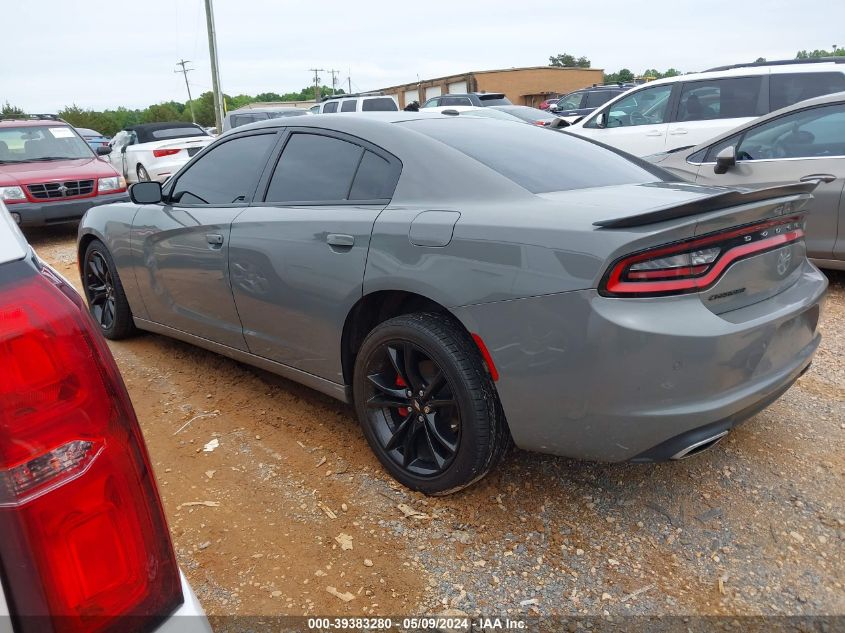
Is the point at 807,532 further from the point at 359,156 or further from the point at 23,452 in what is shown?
the point at 23,452

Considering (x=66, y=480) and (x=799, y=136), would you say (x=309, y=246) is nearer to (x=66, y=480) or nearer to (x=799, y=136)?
(x=66, y=480)

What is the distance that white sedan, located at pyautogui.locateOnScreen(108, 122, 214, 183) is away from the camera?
12625 mm

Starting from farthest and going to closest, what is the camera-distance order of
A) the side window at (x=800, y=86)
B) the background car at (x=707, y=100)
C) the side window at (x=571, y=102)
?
the side window at (x=571, y=102) → the background car at (x=707, y=100) → the side window at (x=800, y=86)

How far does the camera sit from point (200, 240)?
3516mm

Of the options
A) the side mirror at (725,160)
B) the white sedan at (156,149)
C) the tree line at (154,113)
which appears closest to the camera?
the side mirror at (725,160)

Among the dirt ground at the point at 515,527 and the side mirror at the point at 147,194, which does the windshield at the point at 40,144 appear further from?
the dirt ground at the point at 515,527

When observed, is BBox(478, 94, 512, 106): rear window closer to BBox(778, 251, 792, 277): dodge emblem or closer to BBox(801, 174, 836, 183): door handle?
BBox(801, 174, 836, 183): door handle

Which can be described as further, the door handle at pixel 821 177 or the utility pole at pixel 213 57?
the utility pole at pixel 213 57

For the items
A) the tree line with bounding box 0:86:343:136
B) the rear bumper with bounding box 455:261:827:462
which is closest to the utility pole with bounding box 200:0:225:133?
the tree line with bounding box 0:86:343:136

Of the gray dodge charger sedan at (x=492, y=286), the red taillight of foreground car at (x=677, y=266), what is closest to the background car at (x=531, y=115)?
the gray dodge charger sedan at (x=492, y=286)

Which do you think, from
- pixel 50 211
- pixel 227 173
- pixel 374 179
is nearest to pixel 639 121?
pixel 227 173

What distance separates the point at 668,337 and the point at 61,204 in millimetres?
9079

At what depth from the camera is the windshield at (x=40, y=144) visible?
31.4 feet

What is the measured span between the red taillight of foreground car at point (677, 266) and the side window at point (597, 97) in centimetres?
1790
